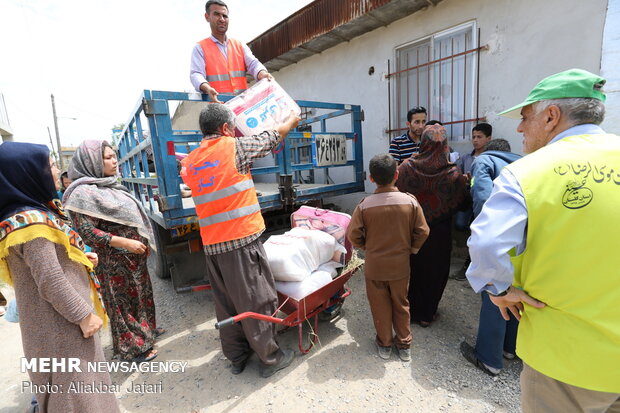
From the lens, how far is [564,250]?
0.95 meters

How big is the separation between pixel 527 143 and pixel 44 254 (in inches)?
87.2

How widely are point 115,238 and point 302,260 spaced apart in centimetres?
142

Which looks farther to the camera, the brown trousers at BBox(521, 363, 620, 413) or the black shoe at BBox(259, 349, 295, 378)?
the black shoe at BBox(259, 349, 295, 378)

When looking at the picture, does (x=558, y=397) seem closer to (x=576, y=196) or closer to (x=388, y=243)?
(x=576, y=196)

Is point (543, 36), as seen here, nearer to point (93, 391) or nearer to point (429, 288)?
point (429, 288)

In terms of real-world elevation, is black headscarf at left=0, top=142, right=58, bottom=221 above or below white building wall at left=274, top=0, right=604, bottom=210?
below

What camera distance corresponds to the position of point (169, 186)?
8.50 feet

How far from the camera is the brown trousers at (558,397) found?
957 millimetres

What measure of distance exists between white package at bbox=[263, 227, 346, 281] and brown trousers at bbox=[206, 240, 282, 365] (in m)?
0.11

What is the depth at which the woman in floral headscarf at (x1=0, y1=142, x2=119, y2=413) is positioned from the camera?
4.21ft

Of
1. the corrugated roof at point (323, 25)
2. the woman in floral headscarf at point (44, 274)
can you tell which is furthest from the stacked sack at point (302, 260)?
the corrugated roof at point (323, 25)

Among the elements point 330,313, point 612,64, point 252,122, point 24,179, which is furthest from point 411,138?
point 24,179

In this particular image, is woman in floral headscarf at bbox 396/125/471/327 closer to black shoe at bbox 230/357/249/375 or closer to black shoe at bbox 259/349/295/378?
black shoe at bbox 259/349/295/378

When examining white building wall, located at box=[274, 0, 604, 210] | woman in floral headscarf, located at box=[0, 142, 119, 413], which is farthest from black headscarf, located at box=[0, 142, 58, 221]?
white building wall, located at box=[274, 0, 604, 210]
